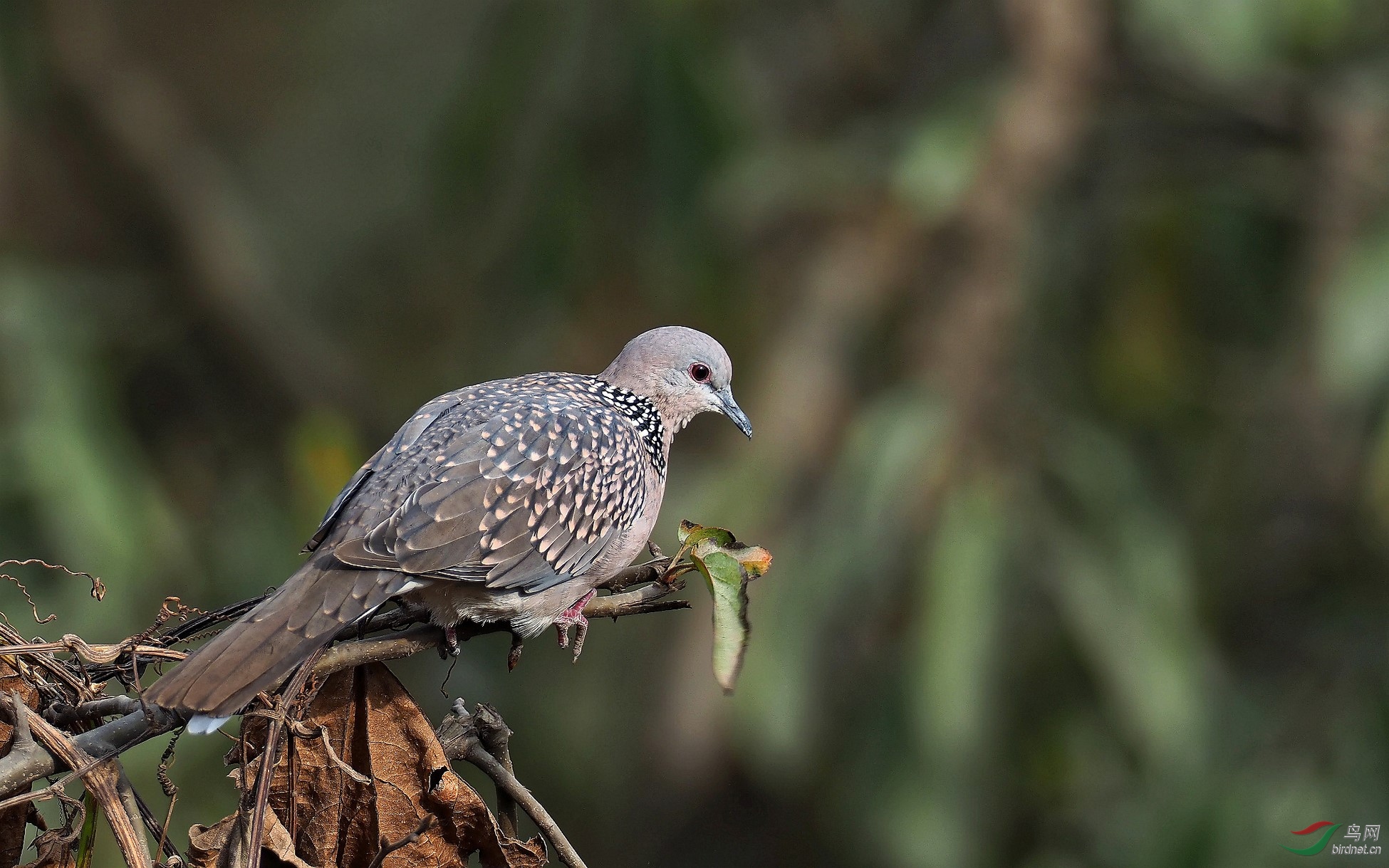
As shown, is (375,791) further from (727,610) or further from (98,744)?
(727,610)

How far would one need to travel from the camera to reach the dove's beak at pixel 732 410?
10.5ft

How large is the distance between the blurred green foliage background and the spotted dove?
8.16 feet

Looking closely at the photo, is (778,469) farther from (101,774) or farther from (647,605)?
(101,774)

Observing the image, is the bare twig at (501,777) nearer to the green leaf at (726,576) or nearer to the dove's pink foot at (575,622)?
the green leaf at (726,576)

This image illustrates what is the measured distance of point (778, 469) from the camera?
6.42 metres

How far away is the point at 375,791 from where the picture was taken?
6.44ft

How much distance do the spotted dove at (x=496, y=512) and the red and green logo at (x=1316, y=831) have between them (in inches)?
140

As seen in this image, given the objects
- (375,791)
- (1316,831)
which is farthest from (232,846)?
(1316,831)

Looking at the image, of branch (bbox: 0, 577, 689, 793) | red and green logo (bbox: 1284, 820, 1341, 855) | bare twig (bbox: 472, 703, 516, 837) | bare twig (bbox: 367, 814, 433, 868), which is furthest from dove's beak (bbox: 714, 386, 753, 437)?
red and green logo (bbox: 1284, 820, 1341, 855)

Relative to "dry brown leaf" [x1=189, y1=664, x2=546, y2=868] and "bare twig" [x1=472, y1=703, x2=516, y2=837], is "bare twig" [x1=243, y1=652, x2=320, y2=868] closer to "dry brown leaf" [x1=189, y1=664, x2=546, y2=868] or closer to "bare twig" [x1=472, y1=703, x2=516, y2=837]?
"dry brown leaf" [x1=189, y1=664, x2=546, y2=868]

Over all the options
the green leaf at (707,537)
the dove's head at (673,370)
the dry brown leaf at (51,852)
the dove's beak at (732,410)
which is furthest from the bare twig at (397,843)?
the dove's beak at (732,410)

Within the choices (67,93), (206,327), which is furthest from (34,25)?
(206,327)

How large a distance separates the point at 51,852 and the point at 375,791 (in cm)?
43

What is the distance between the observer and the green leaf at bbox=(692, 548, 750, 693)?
1764mm
